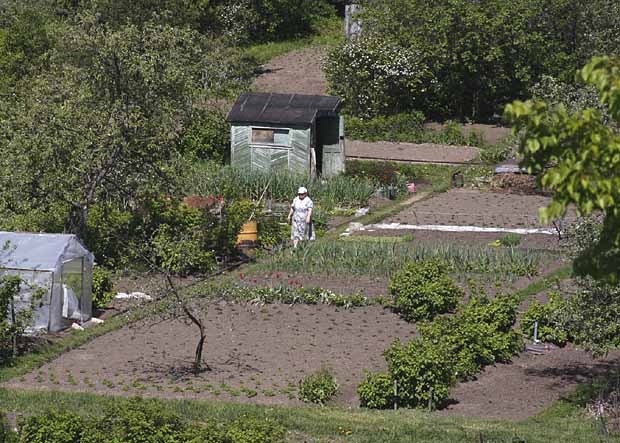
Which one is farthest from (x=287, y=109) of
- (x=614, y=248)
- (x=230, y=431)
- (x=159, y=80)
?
(x=614, y=248)

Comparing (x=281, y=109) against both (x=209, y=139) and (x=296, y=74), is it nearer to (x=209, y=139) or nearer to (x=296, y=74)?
(x=209, y=139)

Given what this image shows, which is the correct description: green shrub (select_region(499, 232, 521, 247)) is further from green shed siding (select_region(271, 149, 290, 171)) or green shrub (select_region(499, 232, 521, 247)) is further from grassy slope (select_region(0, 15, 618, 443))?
grassy slope (select_region(0, 15, 618, 443))

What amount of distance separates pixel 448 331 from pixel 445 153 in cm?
2037

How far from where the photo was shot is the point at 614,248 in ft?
26.7

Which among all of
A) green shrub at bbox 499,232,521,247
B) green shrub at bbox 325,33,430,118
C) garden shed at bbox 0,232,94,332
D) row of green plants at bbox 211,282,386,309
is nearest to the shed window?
green shrub at bbox 499,232,521,247

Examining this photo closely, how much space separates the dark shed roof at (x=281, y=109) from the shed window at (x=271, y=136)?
0.24 meters

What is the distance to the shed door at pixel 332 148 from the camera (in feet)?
105

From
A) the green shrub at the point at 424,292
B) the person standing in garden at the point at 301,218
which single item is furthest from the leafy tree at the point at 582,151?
the person standing in garden at the point at 301,218

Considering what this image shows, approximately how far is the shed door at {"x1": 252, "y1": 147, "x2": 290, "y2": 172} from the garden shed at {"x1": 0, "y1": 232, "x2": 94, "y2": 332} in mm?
13892

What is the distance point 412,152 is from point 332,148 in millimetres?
4337

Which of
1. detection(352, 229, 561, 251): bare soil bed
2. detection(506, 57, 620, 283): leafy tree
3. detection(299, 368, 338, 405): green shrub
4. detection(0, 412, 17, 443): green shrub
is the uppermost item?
detection(506, 57, 620, 283): leafy tree

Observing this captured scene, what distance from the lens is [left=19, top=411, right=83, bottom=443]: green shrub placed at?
36.9 feet

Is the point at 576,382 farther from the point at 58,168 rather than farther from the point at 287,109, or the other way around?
the point at 287,109

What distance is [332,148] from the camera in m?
32.0
